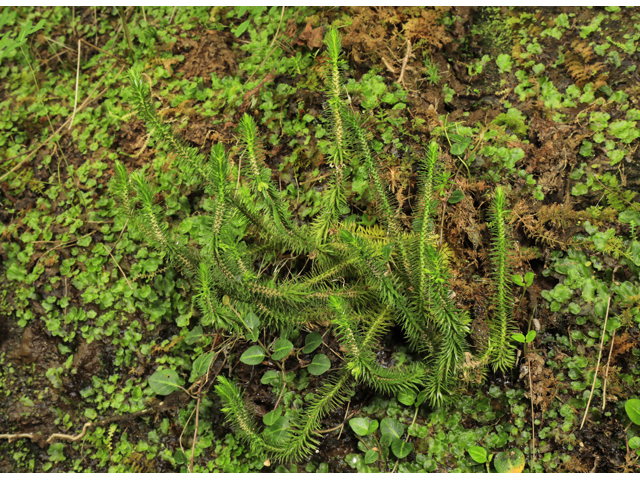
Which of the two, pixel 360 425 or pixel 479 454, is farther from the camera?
pixel 360 425

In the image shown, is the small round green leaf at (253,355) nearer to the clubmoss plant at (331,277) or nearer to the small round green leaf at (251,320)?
the clubmoss plant at (331,277)

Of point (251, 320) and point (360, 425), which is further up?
point (251, 320)

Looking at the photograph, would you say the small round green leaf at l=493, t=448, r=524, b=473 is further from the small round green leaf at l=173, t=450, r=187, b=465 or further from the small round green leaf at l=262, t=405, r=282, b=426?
the small round green leaf at l=173, t=450, r=187, b=465

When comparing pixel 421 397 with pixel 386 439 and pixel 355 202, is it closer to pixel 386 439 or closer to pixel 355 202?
pixel 386 439

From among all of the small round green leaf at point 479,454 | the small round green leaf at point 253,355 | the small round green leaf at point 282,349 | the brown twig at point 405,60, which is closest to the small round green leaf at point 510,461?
the small round green leaf at point 479,454

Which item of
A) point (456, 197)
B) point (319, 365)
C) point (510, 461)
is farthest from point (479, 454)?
point (456, 197)
